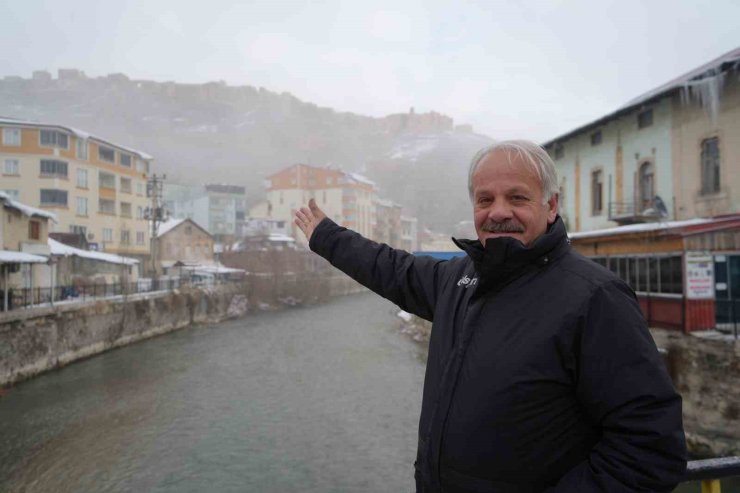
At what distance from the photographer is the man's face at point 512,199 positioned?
5.54 feet

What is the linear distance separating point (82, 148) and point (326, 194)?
37.1 metres

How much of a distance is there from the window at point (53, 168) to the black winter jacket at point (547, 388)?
45.1 meters

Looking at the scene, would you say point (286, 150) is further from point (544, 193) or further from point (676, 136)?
point (544, 193)

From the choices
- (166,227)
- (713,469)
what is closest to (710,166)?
(713,469)

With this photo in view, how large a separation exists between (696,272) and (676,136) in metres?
7.66

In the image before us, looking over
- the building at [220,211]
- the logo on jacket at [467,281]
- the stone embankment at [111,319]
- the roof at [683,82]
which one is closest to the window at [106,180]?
the stone embankment at [111,319]

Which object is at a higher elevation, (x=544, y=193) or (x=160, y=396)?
(x=544, y=193)

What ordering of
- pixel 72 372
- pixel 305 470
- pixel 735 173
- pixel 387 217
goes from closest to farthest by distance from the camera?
pixel 305 470 < pixel 735 173 < pixel 72 372 < pixel 387 217

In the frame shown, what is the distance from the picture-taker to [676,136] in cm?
1794

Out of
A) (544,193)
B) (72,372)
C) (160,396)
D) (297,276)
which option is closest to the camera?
(544,193)

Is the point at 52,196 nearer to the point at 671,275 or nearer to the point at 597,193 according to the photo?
the point at 597,193

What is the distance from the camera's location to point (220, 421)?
49.5ft

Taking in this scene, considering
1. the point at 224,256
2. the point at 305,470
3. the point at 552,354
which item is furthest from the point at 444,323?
the point at 224,256

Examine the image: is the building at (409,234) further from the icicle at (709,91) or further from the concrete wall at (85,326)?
the icicle at (709,91)
